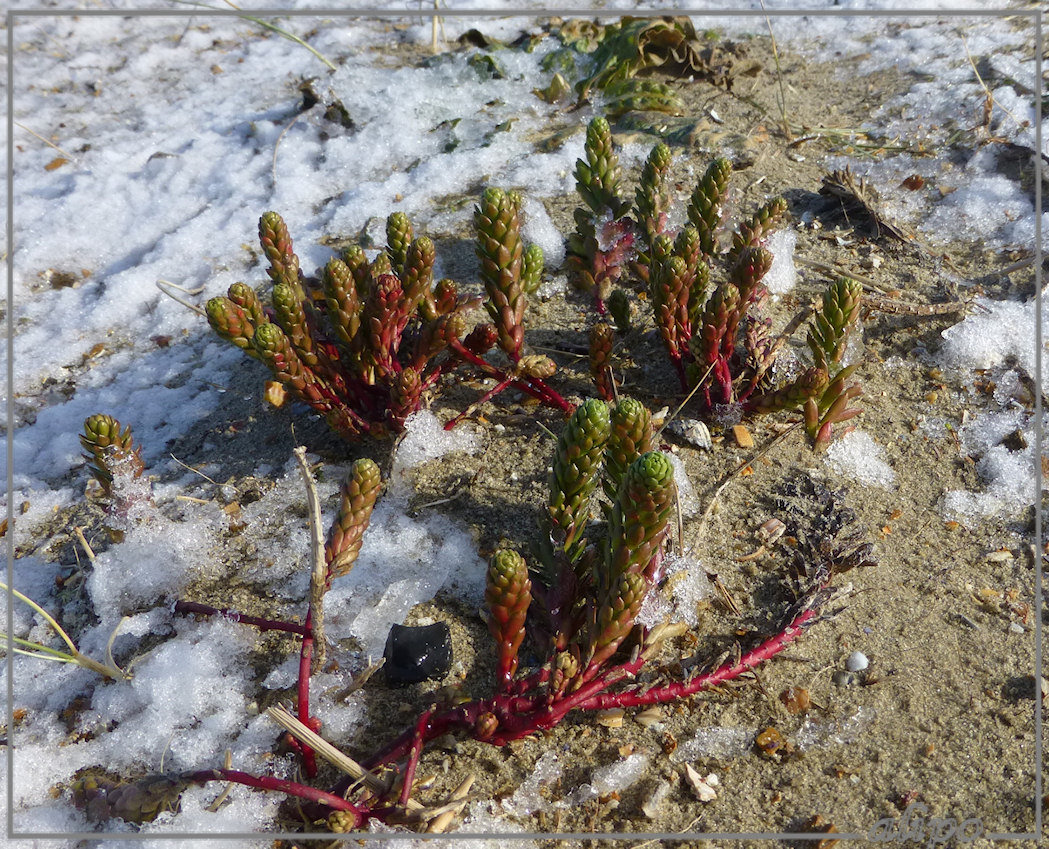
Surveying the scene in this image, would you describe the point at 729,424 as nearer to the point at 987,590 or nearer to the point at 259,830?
the point at 987,590

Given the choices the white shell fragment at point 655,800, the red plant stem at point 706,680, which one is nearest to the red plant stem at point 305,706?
the red plant stem at point 706,680

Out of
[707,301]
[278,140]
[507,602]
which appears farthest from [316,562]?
[278,140]

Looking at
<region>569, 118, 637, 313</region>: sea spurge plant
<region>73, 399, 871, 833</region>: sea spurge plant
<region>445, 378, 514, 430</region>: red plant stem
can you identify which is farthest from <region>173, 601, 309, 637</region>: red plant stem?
<region>569, 118, 637, 313</region>: sea spurge plant

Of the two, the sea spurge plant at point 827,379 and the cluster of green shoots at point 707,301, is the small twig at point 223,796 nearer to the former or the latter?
the cluster of green shoots at point 707,301

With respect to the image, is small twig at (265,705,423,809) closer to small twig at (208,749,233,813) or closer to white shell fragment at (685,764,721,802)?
small twig at (208,749,233,813)

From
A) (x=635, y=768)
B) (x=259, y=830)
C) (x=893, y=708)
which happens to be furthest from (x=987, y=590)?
(x=259, y=830)

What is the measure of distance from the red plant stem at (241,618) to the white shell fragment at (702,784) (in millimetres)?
1174

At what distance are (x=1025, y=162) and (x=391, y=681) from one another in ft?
13.4

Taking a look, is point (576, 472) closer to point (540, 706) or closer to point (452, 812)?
point (540, 706)

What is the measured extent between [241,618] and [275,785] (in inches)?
21.4

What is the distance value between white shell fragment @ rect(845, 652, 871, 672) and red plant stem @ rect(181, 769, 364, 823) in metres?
1.52

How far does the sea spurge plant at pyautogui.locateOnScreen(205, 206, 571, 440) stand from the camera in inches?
111

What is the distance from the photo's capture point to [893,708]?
2.42m

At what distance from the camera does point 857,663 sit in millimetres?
2510
